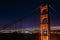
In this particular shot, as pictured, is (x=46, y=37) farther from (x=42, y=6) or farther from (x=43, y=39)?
(x=42, y=6)

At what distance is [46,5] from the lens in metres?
9.30

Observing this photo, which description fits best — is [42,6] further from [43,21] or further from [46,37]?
[46,37]

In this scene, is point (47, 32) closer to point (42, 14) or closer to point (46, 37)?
point (46, 37)

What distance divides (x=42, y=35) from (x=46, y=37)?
0.31 metres

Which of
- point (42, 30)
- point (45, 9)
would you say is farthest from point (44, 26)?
point (45, 9)

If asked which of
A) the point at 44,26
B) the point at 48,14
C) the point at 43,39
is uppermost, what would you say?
the point at 48,14

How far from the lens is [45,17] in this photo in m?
9.26

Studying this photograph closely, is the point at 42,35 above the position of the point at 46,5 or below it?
below

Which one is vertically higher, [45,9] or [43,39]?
[45,9]

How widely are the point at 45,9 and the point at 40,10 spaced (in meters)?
0.33

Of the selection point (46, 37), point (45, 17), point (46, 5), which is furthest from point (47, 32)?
point (46, 5)

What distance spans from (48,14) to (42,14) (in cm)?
41

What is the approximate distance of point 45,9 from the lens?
9398 millimetres

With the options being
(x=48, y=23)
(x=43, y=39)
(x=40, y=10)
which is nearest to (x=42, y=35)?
(x=43, y=39)
